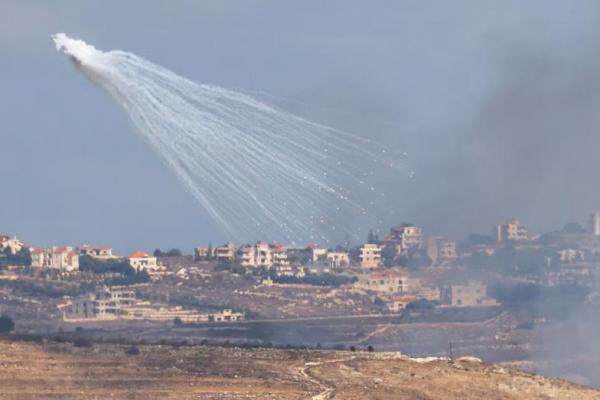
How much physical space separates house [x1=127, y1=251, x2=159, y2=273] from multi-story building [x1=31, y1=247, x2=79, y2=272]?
146 inches

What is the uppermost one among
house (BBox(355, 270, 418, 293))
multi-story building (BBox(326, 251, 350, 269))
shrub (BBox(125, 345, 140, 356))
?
multi-story building (BBox(326, 251, 350, 269))

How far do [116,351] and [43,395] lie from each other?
448 inches

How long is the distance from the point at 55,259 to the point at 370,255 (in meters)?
20.7

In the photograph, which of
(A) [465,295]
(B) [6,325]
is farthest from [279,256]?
(B) [6,325]

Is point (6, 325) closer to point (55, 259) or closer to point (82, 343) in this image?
point (82, 343)

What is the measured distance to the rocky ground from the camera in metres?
82.1

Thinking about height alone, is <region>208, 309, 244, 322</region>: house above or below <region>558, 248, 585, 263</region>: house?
below

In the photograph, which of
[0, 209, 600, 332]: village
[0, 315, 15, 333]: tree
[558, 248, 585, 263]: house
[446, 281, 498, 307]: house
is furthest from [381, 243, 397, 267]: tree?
[0, 315, 15, 333]: tree

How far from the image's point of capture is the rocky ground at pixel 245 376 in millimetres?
82125

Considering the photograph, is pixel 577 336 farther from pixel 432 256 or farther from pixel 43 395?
pixel 43 395

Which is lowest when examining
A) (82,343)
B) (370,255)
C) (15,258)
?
(82,343)

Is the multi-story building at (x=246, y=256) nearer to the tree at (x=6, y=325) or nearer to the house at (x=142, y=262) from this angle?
the house at (x=142, y=262)

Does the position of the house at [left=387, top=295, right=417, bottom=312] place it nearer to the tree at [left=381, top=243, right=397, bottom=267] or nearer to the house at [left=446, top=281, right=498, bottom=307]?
the tree at [left=381, top=243, right=397, bottom=267]

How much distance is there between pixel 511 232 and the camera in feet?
433
